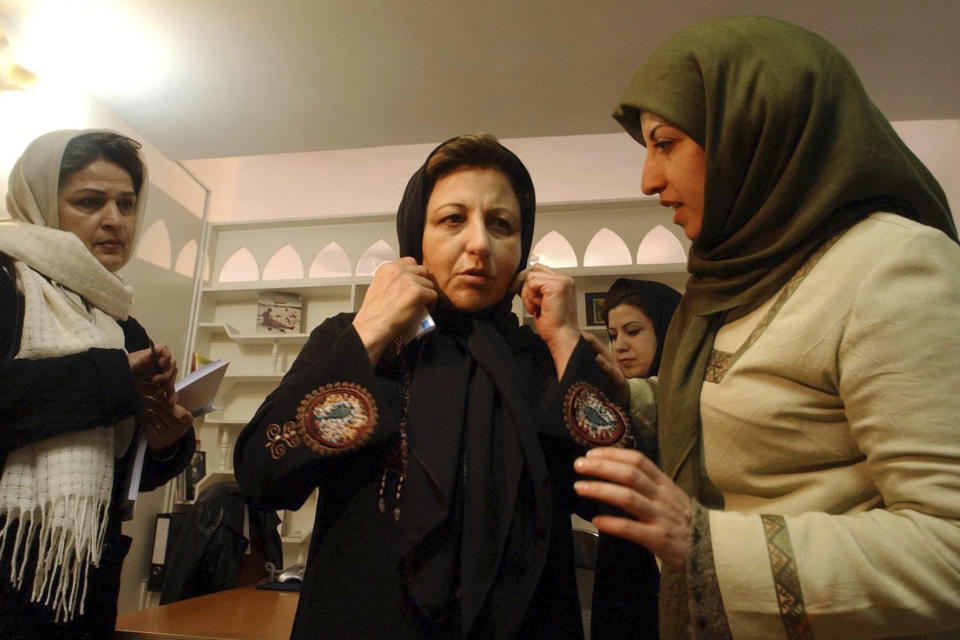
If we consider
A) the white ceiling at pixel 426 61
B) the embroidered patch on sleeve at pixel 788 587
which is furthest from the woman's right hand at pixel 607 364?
the white ceiling at pixel 426 61

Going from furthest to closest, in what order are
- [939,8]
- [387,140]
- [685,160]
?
[387,140]
[939,8]
[685,160]

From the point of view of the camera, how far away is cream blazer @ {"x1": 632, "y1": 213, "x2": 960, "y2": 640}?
59 cm

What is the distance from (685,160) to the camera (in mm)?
885

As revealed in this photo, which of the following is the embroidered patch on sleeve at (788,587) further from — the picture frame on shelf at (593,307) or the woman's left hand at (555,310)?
the picture frame on shelf at (593,307)

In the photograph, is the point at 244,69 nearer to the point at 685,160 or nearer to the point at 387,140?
the point at 387,140

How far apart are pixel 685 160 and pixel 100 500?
1376 millimetres

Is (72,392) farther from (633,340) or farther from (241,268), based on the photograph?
(241,268)

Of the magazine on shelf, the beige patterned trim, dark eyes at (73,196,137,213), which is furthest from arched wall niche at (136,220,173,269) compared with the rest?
the beige patterned trim

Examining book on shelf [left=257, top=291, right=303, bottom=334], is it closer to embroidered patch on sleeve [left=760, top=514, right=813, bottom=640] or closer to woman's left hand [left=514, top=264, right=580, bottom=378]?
woman's left hand [left=514, top=264, right=580, bottom=378]

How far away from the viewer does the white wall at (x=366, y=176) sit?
4285mm

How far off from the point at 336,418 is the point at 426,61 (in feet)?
7.15

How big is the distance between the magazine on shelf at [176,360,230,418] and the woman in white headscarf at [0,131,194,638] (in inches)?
1.7

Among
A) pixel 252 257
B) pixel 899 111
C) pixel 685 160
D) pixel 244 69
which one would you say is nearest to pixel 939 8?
pixel 899 111

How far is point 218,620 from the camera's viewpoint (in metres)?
1.37
